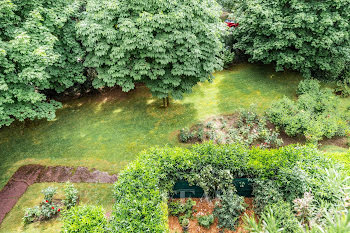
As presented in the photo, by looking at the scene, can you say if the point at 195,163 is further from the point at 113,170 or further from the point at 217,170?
the point at 113,170

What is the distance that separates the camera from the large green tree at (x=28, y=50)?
9.95 metres

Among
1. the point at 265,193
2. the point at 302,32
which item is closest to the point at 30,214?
the point at 265,193

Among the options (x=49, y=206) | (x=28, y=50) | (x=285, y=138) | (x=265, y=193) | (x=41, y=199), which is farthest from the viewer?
(x=285, y=138)

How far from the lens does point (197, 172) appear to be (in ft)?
29.5

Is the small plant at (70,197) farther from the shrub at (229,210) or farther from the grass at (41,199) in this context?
the shrub at (229,210)

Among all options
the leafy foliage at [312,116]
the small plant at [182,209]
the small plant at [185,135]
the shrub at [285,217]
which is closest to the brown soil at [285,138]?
the small plant at [185,135]

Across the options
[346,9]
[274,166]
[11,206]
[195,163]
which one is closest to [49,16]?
[11,206]

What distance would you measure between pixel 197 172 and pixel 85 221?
4.33 metres

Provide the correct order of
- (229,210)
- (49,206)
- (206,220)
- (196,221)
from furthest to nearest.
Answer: (49,206) < (196,221) < (206,220) < (229,210)

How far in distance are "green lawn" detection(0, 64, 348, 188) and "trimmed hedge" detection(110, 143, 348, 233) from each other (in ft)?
13.4

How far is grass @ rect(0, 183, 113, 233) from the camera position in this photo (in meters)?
9.26

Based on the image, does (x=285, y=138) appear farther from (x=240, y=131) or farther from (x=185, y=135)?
(x=185, y=135)

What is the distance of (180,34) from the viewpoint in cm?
1139

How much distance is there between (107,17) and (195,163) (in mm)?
8564
